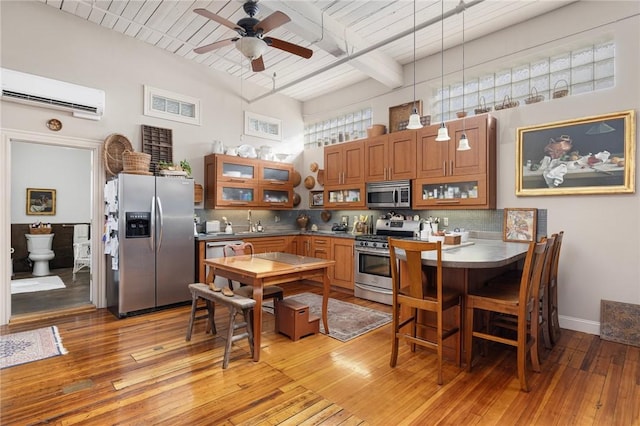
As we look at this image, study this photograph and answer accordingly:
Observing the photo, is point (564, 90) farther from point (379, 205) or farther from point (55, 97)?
point (55, 97)

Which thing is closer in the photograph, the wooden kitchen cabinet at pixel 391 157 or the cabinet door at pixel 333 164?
the wooden kitchen cabinet at pixel 391 157

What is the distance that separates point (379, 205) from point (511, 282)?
2386 mm

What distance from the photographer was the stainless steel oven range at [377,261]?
466 cm

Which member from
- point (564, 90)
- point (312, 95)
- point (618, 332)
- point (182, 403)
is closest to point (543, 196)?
point (564, 90)

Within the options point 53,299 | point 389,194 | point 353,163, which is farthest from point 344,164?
point 53,299

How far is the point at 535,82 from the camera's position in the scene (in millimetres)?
4094

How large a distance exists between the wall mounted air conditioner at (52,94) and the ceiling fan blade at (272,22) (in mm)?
2817

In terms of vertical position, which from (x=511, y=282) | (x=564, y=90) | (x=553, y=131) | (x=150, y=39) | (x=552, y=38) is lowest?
(x=511, y=282)

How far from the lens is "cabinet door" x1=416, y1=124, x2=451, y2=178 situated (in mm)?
4453

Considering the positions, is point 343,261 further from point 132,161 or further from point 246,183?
point 132,161

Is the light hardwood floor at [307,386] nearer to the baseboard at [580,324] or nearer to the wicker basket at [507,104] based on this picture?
the baseboard at [580,324]

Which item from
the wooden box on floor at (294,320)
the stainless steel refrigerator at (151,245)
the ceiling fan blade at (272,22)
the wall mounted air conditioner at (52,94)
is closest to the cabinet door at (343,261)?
the wooden box on floor at (294,320)

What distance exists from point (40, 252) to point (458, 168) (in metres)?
7.88

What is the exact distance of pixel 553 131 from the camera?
3721mm
